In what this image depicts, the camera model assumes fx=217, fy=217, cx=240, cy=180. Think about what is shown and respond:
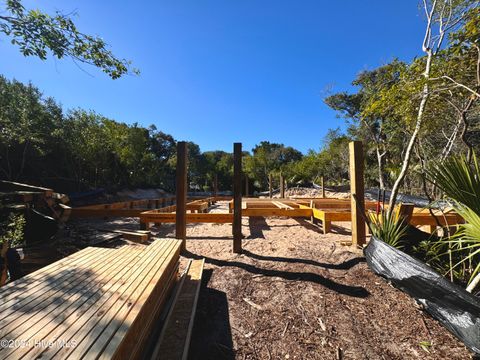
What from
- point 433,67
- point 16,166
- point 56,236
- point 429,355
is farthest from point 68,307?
point 16,166

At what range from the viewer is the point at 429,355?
5.71 ft

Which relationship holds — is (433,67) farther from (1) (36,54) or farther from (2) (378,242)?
(1) (36,54)

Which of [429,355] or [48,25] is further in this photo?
[48,25]

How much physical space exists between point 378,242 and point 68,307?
3.22 metres

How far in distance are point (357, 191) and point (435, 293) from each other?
83.5 inches

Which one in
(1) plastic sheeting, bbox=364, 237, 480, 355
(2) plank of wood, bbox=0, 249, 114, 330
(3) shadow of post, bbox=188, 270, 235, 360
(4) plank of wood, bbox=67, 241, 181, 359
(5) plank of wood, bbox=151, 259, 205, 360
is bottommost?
(3) shadow of post, bbox=188, 270, 235, 360

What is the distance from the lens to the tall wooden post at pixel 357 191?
152 inches

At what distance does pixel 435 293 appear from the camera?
199 centimetres

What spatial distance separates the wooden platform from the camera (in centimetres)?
104

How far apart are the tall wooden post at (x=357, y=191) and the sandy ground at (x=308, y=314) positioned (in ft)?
1.04

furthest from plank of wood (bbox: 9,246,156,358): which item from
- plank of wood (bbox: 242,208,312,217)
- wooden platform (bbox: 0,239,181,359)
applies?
plank of wood (bbox: 242,208,312,217)

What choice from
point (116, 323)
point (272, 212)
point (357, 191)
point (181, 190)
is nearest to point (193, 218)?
point (181, 190)

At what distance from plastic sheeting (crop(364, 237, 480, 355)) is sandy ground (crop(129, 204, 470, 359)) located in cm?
14

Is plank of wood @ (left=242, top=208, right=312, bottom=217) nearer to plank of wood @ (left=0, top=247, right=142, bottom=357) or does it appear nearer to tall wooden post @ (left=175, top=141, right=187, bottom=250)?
tall wooden post @ (left=175, top=141, right=187, bottom=250)
